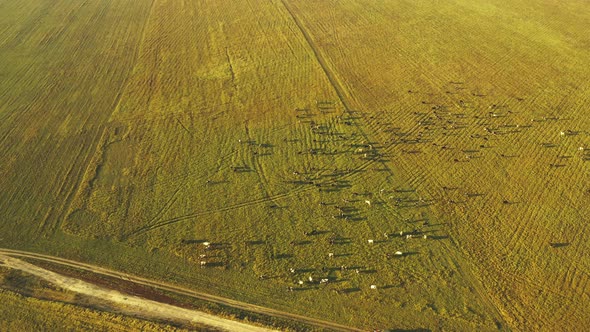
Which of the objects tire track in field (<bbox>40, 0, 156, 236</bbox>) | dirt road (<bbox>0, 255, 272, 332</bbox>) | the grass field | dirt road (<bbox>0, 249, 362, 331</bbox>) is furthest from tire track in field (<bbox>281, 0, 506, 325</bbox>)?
tire track in field (<bbox>40, 0, 156, 236</bbox>)

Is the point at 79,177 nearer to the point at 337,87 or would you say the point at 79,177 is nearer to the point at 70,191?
the point at 70,191

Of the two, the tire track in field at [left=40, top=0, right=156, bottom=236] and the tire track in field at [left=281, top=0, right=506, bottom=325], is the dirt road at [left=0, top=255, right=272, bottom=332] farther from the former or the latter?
the tire track in field at [left=281, top=0, right=506, bottom=325]

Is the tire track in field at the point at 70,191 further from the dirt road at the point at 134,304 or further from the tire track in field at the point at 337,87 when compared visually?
the tire track in field at the point at 337,87

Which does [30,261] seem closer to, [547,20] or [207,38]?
[207,38]

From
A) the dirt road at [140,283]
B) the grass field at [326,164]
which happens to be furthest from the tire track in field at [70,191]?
the dirt road at [140,283]

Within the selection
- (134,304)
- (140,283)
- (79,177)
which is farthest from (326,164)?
A: (79,177)

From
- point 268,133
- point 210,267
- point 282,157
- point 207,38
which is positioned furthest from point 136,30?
point 210,267

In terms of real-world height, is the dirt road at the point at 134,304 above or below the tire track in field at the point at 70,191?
below

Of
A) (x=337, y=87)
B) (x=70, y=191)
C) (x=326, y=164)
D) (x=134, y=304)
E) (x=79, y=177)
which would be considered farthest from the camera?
(x=337, y=87)
